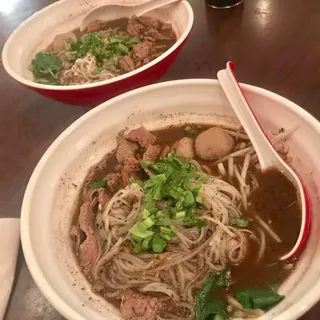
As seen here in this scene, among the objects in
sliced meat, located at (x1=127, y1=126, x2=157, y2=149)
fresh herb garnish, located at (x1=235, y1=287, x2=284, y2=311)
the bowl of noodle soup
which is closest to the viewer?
fresh herb garnish, located at (x1=235, y1=287, x2=284, y2=311)

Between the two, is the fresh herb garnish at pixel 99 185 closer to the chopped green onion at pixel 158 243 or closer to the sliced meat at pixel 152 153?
the sliced meat at pixel 152 153

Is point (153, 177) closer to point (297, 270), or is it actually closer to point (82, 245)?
point (82, 245)

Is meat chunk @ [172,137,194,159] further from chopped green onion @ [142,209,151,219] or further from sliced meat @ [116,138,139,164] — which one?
chopped green onion @ [142,209,151,219]

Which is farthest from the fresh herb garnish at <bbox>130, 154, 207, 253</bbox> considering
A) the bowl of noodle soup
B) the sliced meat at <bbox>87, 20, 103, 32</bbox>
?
the sliced meat at <bbox>87, 20, 103, 32</bbox>

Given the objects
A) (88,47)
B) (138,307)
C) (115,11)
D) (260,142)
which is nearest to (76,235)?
(138,307)

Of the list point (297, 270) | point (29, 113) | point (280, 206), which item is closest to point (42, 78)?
point (29, 113)

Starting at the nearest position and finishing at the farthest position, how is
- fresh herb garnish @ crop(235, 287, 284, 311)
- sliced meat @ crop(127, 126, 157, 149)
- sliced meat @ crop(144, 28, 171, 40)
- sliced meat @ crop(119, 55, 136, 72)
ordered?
fresh herb garnish @ crop(235, 287, 284, 311) → sliced meat @ crop(127, 126, 157, 149) → sliced meat @ crop(119, 55, 136, 72) → sliced meat @ crop(144, 28, 171, 40)

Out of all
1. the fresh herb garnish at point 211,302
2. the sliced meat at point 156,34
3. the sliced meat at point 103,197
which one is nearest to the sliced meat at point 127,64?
the sliced meat at point 156,34
